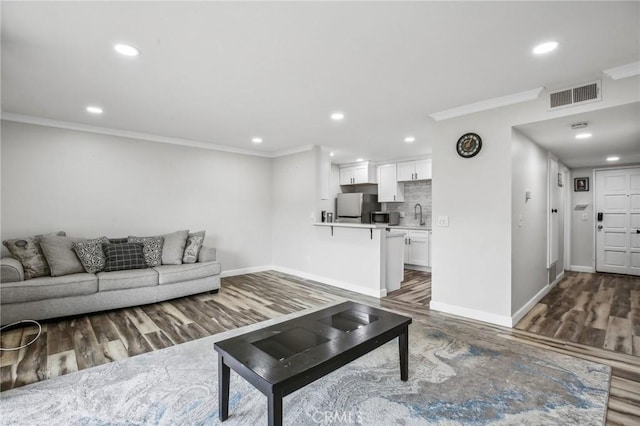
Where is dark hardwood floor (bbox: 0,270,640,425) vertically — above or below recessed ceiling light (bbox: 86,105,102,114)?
below

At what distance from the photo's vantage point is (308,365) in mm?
1596

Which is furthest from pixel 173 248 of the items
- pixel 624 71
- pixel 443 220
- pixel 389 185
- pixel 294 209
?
pixel 624 71

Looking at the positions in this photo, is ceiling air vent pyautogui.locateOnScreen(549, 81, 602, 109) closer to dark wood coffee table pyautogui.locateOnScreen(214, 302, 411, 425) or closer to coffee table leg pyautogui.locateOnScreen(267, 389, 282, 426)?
dark wood coffee table pyautogui.locateOnScreen(214, 302, 411, 425)

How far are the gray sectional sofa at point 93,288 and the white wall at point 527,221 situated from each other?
13.0 feet

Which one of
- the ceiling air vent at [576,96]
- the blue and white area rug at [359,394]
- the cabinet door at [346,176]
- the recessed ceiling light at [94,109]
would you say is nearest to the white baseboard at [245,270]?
the cabinet door at [346,176]

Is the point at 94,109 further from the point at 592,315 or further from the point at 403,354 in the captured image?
the point at 592,315

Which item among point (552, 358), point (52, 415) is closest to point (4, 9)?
point (52, 415)

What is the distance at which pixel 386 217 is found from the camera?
270 inches

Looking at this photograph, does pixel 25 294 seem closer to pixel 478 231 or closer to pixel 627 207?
pixel 478 231

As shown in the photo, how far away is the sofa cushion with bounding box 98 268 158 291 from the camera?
3.72m

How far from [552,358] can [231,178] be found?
207 inches

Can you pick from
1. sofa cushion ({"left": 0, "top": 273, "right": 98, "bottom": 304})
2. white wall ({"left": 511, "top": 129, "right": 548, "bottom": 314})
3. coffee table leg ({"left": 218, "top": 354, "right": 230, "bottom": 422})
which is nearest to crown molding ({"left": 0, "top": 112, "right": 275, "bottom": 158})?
sofa cushion ({"left": 0, "top": 273, "right": 98, "bottom": 304})

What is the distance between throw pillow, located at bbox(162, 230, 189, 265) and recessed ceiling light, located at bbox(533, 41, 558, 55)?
470 centimetres

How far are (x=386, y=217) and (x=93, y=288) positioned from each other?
5339mm
